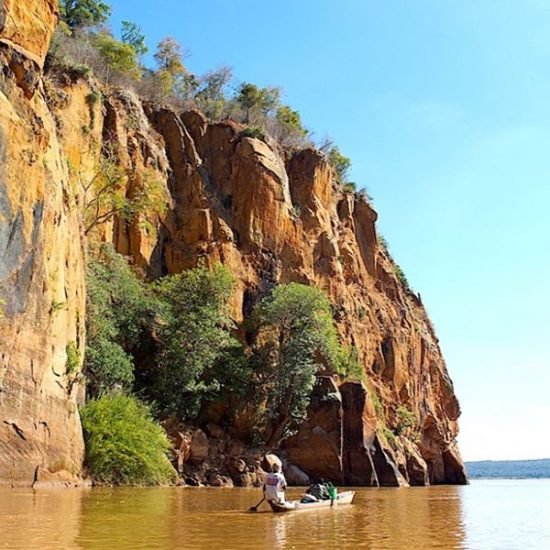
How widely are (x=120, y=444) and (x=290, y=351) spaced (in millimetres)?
16846

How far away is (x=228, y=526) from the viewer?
50.4ft

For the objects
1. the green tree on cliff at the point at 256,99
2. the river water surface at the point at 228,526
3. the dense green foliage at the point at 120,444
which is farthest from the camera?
the green tree on cliff at the point at 256,99

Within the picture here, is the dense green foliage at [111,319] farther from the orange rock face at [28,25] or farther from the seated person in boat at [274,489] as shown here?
the seated person in boat at [274,489]

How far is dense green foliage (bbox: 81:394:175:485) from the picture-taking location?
94.6 feet

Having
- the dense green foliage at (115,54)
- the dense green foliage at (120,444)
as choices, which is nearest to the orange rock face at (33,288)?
the dense green foliage at (120,444)

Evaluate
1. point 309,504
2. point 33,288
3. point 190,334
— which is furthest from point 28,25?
point 309,504

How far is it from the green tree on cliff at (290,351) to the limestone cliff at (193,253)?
182cm

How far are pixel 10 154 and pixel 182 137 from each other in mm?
29297

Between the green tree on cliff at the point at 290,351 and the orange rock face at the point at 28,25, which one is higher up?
the orange rock face at the point at 28,25

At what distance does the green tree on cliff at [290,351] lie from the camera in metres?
43.8

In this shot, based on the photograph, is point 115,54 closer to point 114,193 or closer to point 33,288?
point 114,193

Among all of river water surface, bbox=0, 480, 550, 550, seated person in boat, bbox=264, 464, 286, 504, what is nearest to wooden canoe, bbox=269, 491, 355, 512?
seated person in boat, bbox=264, 464, 286, 504

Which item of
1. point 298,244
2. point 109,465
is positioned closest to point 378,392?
point 298,244

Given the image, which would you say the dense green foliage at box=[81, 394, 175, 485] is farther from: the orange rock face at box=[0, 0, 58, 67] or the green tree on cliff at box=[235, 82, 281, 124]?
the green tree on cliff at box=[235, 82, 281, 124]
